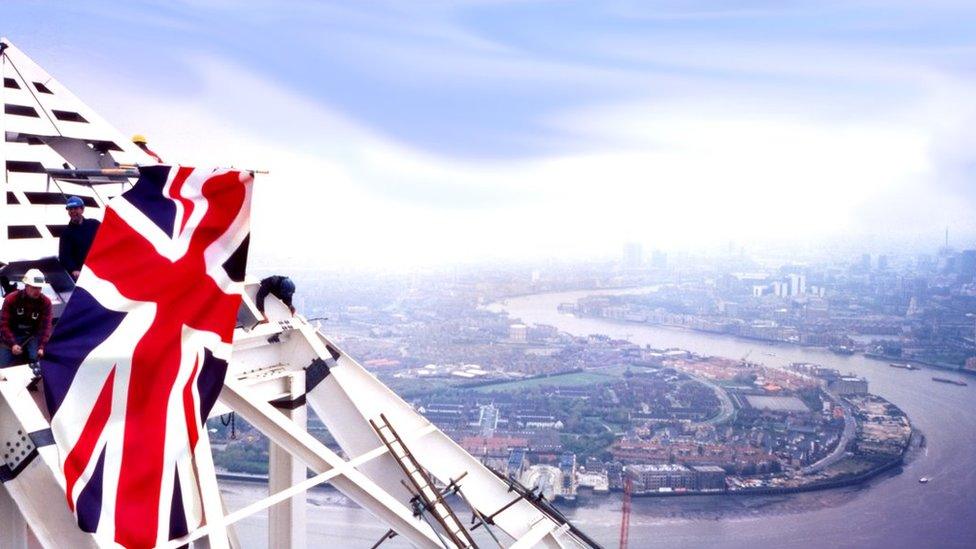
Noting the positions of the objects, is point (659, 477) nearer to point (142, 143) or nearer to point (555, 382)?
point (555, 382)

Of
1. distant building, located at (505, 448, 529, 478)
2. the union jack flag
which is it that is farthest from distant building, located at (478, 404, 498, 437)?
the union jack flag

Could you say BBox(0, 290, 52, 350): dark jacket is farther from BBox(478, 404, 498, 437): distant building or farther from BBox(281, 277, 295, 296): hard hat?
BBox(478, 404, 498, 437): distant building

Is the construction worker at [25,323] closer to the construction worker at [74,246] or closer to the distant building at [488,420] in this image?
the construction worker at [74,246]

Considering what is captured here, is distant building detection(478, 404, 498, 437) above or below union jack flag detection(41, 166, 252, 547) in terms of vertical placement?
below

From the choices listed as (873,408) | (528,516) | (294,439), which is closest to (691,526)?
(873,408)

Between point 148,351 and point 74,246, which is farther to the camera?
point 74,246

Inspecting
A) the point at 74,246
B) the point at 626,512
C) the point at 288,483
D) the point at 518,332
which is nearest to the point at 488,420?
the point at 626,512

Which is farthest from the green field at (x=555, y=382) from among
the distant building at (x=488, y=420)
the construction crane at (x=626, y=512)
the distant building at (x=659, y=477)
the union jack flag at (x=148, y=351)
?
the union jack flag at (x=148, y=351)
